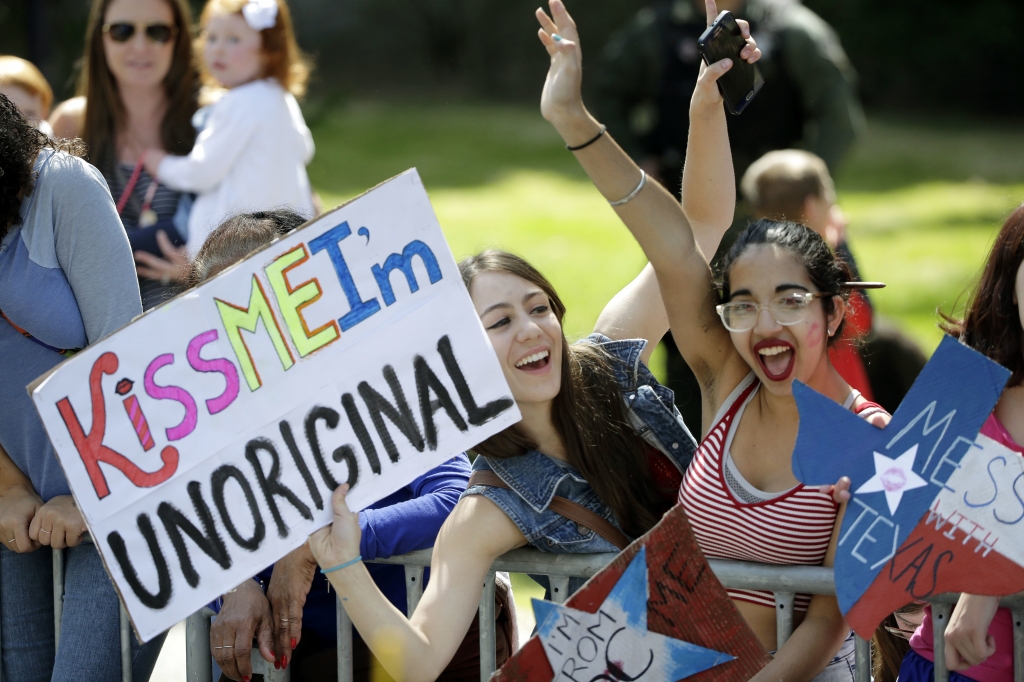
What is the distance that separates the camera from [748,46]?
2.44m

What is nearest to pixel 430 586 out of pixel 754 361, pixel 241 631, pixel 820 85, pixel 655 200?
pixel 241 631

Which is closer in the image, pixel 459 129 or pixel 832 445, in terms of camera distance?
pixel 832 445

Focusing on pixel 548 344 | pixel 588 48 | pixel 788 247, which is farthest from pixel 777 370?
pixel 588 48

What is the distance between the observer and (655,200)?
2357 mm

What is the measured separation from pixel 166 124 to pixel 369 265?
7.13 feet

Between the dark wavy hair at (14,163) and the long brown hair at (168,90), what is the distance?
1.59 meters

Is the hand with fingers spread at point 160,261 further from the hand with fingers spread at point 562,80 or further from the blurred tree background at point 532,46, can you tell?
the blurred tree background at point 532,46

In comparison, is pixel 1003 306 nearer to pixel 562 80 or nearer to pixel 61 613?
pixel 562 80

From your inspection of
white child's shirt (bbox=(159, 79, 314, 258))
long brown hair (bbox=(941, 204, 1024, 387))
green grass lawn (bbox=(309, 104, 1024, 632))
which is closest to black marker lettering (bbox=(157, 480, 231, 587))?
long brown hair (bbox=(941, 204, 1024, 387))

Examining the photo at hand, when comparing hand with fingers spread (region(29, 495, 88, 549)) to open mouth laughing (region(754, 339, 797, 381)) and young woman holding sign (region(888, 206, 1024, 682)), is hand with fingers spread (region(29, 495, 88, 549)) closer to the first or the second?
open mouth laughing (region(754, 339, 797, 381))

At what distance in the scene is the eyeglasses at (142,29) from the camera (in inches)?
157

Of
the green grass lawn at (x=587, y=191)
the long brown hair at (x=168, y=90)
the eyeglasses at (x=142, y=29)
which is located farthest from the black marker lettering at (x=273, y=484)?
the green grass lawn at (x=587, y=191)

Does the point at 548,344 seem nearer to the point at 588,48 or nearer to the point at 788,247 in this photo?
the point at 788,247

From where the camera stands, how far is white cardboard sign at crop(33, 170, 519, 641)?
2.12 metres
